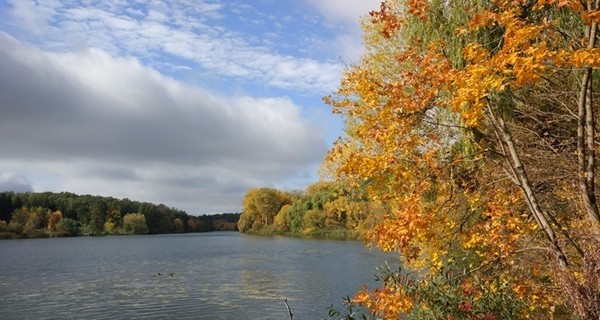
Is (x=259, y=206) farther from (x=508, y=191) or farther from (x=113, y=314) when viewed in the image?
(x=508, y=191)

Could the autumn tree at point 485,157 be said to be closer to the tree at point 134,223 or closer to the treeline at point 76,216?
the treeline at point 76,216

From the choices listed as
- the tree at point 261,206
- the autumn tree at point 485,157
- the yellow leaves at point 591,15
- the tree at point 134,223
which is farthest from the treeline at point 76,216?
the yellow leaves at point 591,15

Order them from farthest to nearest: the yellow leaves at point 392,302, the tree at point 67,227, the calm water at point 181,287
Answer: the tree at point 67,227 < the calm water at point 181,287 < the yellow leaves at point 392,302

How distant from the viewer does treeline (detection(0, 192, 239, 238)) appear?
12419 cm

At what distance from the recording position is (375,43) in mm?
17750

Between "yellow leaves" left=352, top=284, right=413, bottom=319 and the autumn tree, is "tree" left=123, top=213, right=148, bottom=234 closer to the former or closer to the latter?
the autumn tree

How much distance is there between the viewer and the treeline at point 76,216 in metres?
124

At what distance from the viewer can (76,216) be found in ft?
472

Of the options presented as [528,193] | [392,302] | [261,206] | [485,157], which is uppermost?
[261,206]

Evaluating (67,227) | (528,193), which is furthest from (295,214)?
(528,193)

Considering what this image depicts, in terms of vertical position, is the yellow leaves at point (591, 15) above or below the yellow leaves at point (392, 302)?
above

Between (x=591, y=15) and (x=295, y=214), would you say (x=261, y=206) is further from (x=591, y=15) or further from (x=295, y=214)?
(x=591, y=15)

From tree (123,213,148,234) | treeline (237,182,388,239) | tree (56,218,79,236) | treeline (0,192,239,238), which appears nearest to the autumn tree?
treeline (237,182,388,239)

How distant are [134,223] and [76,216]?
16437 mm
